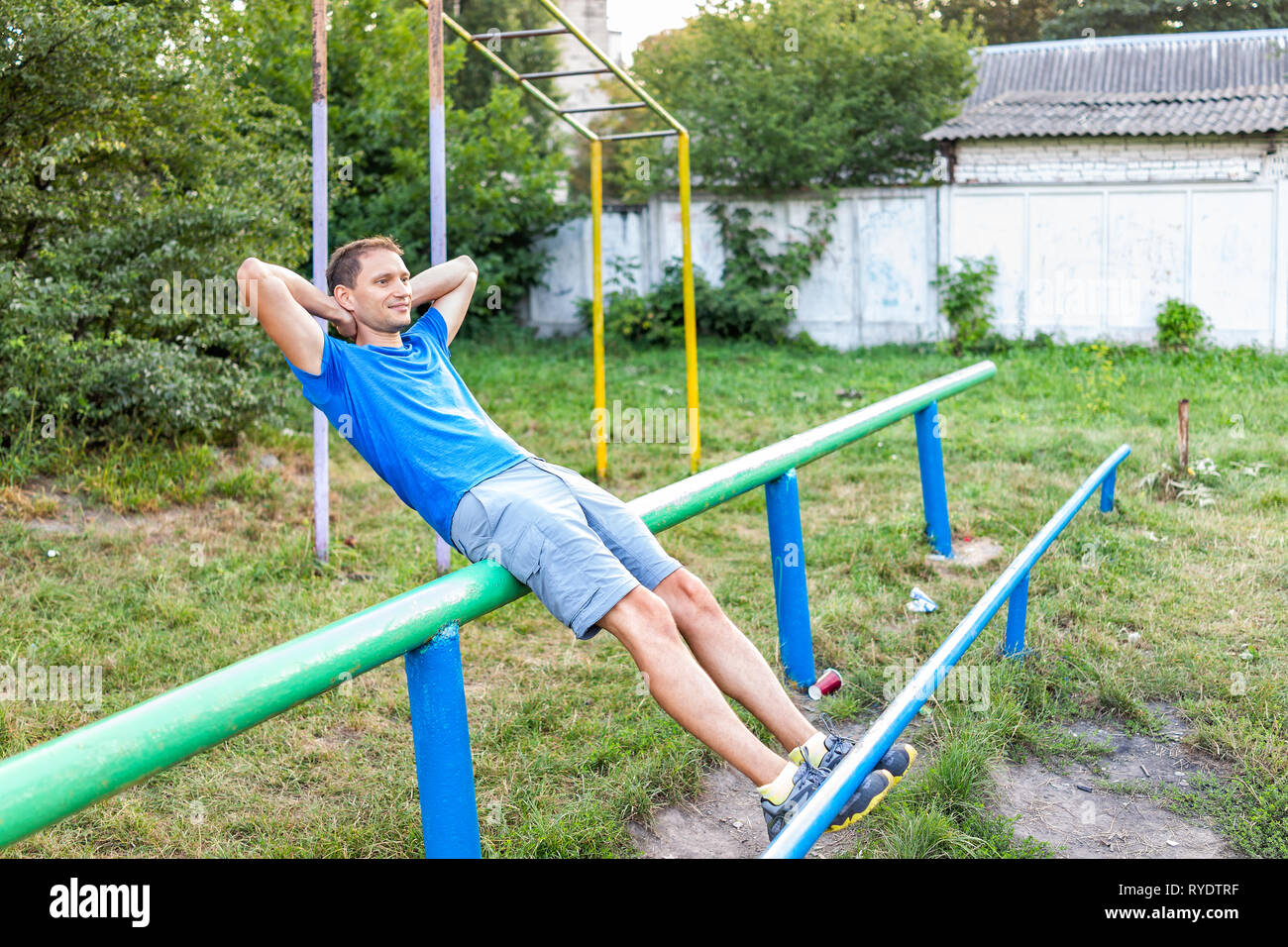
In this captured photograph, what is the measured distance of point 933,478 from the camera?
15.3 ft

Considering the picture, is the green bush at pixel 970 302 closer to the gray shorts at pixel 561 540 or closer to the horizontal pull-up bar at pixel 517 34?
the horizontal pull-up bar at pixel 517 34

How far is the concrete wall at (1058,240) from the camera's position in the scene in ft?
35.5

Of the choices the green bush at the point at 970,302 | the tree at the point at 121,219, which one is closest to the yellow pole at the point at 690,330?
the tree at the point at 121,219

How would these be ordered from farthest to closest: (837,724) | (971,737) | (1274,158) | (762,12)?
1. (762,12)
2. (1274,158)
3. (837,724)
4. (971,737)

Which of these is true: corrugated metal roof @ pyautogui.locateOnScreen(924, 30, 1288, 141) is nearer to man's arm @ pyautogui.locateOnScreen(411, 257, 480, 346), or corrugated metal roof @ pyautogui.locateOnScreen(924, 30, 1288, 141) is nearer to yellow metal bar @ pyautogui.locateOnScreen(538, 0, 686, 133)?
yellow metal bar @ pyautogui.locateOnScreen(538, 0, 686, 133)

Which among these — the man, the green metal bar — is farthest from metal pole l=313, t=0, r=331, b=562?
the green metal bar

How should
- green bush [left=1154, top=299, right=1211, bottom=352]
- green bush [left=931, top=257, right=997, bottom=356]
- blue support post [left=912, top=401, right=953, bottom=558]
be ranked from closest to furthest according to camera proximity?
blue support post [left=912, top=401, right=953, bottom=558] < green bush [left=1154, top=299, right=1211, bottom=352] < green bush [left=931, top=257, right=997, bottom=356]

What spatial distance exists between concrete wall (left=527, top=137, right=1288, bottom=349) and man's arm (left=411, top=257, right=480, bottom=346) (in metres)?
9.16

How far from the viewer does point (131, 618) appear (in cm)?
404

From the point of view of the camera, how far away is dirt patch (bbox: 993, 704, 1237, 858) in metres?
2.52

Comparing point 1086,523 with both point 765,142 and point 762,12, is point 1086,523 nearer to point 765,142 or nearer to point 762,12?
point 765,142

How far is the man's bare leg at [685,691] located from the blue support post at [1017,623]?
Answer: 4.89 feet

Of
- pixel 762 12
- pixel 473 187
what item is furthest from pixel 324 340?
pixel 762 12

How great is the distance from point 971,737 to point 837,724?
0.42 m
